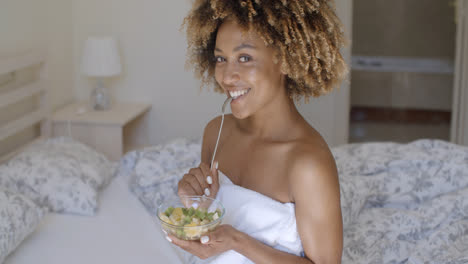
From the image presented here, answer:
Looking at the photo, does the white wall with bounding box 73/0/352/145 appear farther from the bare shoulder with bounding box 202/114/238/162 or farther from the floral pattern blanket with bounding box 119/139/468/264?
the bare shoulder with bounding box 202/114/238/162

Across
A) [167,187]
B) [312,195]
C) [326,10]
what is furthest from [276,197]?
[167,187]

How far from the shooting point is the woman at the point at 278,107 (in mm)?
1217

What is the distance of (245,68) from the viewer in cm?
129

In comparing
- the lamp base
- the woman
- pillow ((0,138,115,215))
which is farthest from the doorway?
the woman

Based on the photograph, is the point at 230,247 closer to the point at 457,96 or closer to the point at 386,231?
the point at 386,231

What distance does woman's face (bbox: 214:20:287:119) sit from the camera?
1.28 meters

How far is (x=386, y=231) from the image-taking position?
75.7 inches

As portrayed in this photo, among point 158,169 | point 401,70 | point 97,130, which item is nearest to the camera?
Answer: point 158,169

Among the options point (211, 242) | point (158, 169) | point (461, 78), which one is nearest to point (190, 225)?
point (211, 242)

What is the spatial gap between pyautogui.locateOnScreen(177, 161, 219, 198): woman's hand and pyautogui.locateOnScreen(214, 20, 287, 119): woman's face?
19 cm

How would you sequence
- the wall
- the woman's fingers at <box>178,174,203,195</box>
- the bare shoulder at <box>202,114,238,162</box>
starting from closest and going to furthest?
the woman's fingers at <box>178,174,203,195</box>
the bare shoulder at <box>202,114,238,162</box>
the wall

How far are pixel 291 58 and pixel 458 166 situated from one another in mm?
1236

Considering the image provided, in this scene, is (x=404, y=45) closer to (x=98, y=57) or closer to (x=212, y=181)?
(x=98, y=57)

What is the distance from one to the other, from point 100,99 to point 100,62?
218 millimetres
